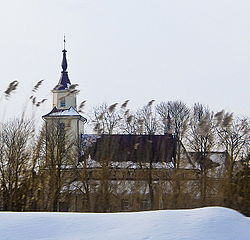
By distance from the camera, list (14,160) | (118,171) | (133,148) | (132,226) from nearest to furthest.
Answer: (132,226) < (14,160) < (118,171) < (133,148)

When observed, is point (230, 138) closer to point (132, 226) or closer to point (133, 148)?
point (133, 148)

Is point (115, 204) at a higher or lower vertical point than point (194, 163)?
lower

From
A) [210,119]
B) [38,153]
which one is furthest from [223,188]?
[38,153]

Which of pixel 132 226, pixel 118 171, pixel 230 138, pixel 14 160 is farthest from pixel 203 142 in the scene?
pixel 132 226

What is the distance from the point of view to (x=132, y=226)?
11.1ft

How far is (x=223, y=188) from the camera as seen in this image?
789 centimetres

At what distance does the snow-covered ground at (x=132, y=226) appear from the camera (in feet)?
10.6

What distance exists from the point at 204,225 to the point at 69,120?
23.0 feet

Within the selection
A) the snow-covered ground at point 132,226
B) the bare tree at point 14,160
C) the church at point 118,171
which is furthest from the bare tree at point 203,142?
the snow-covered ground at point 132,226

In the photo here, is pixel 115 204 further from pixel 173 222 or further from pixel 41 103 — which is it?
pixel 173 222

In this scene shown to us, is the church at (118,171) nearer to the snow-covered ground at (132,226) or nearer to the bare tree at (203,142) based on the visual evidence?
the bare tree at (203,142)

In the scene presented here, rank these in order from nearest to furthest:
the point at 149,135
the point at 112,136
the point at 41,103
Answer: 1. the point at 41,103
2. the point at 112,136
3. the point at 149,135

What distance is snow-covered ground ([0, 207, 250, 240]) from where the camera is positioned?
3.24 metres

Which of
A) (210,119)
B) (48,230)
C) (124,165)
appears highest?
(210,119)
